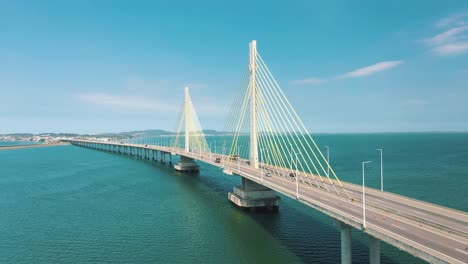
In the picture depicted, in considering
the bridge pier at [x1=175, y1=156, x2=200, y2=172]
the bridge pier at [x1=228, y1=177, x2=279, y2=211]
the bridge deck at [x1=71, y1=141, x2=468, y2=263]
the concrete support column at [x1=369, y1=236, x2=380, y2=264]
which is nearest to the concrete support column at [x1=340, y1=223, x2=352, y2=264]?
the bridge deck at [x1=71, y1=141, x2=468, y2=263]

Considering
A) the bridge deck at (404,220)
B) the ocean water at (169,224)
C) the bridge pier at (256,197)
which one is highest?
the bridge deck at (404,220)

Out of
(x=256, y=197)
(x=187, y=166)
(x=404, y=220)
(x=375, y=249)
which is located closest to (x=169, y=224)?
(x=256, y=197)

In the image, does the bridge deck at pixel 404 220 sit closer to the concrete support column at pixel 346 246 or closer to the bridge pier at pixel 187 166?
the concrete support column at pixel 346 246

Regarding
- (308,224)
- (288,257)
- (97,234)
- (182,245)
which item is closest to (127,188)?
(97,234)

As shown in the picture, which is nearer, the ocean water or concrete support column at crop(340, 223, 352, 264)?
concrete support column at crop(340, 223, 352, 264)

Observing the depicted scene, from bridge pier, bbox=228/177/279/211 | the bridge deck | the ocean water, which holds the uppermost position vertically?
the bridge deck

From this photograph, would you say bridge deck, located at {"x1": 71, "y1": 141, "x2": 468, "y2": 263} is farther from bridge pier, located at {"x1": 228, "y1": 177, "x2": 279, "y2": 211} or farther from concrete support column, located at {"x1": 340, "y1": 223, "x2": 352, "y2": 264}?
bridge pier, located at {"x1": 228, "y1": 177, "x2": 279, "y2": 211}

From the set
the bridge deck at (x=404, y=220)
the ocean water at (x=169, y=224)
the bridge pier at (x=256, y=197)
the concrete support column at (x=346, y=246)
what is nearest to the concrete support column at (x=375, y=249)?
the bridge deck at (x=404, y=220)

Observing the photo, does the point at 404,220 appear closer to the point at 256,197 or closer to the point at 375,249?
the point at 375,249
